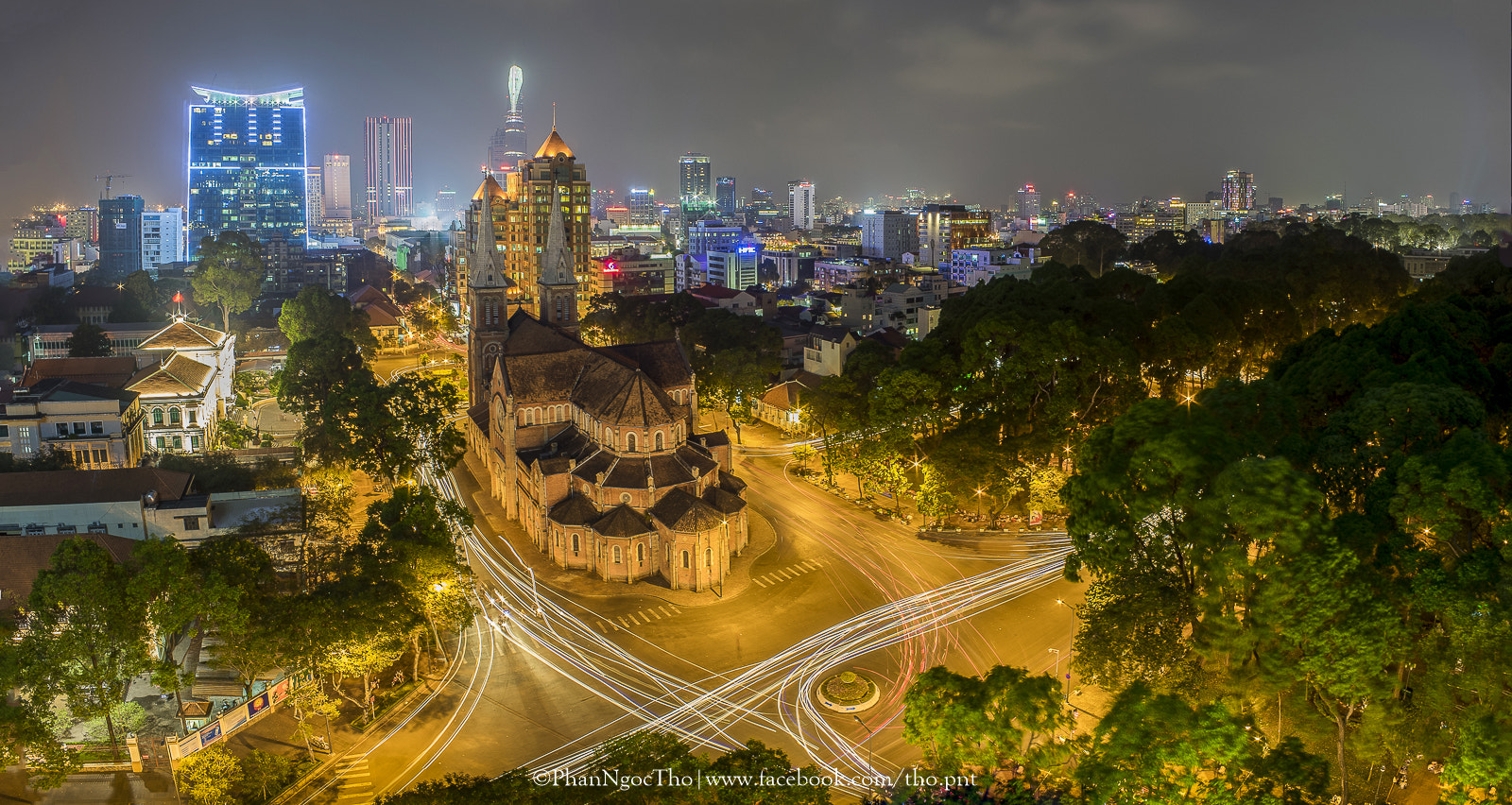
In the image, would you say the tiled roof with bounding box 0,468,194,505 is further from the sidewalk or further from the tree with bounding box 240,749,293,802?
the tree with bounding box 240,749,293,802

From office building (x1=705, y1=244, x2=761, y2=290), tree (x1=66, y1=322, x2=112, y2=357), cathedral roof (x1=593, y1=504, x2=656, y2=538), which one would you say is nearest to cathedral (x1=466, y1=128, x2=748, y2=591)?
cathedral roof (x1=593, y1=504, x2=656, y2=538)

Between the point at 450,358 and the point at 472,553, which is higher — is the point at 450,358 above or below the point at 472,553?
above

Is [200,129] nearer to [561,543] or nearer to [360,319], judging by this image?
[360,319]

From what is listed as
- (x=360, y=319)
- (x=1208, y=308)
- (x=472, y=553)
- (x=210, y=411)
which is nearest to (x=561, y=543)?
(x=472, y=553)

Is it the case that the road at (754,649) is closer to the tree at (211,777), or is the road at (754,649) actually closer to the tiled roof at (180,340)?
the tree at (211,777)

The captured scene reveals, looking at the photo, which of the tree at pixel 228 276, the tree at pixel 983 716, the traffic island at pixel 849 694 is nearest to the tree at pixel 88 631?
the traffic island at pixel 849 694

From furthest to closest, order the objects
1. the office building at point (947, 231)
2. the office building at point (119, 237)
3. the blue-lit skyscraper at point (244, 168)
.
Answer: the office building at point (947, 231) < the blue-lit skyscraper at point (244, 168) < the office building at point (119, 237)
